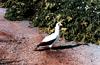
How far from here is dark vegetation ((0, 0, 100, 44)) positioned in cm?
1106

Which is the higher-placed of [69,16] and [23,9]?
[23,9]

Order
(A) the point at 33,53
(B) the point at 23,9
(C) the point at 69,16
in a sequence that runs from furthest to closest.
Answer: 1. (B) the point at 23,9
2. (C) the point at 69,16
3. (A) the point at 33,53

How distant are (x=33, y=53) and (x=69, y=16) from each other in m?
2.77

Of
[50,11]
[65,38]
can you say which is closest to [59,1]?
[50,11]

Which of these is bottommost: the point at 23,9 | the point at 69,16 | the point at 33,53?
the point at 33,53

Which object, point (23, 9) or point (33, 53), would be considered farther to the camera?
point (23, 9)

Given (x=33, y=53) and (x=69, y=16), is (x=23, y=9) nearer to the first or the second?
(x=69, y=16)

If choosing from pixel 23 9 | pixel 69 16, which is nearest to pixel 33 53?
pixel 69 16

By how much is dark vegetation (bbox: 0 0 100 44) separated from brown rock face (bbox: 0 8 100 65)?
726 mm

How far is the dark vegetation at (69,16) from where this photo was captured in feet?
36.3

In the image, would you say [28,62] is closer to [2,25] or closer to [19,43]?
[19,43]

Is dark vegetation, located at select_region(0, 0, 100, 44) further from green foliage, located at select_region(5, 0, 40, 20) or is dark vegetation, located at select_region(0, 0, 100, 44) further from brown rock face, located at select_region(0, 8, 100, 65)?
brown rock face, located at select_region(0, 8, 100, 65)

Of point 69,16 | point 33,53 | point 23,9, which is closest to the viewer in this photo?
point 33,53

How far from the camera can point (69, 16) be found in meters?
11.6
